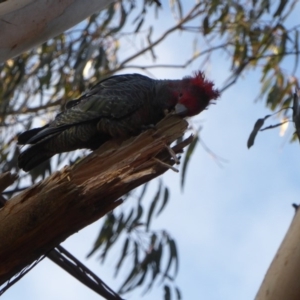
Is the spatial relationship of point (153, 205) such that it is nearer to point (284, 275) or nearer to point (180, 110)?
point (180, 110)

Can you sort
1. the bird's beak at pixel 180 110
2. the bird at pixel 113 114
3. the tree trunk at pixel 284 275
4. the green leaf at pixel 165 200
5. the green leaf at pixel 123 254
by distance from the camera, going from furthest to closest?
the green leaf at pixel 165 200 < the green leaf at pixel 123 254 < the bird at pixel 113 114 < the bird's beak at pixel 180 110 < the tree trunk at pixel 284 275

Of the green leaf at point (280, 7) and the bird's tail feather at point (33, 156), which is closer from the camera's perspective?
the bird's tail feather at point (33, 156)

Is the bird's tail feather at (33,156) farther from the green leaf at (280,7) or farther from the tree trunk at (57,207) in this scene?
the green leaf at (280,7)

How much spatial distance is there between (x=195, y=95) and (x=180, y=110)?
150 millimetres

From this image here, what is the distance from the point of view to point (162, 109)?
3256mm

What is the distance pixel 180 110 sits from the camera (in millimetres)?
3070

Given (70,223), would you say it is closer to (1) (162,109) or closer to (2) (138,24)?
(1) (162,109)

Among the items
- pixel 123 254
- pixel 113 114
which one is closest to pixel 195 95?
pixel 113 114

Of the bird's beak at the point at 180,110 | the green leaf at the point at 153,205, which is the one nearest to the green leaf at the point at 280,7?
the green leaf at the point at 153,205

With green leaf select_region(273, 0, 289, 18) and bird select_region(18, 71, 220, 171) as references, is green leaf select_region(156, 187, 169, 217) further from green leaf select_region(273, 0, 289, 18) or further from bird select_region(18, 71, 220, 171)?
bird select_region(18, 71, 220, 171)

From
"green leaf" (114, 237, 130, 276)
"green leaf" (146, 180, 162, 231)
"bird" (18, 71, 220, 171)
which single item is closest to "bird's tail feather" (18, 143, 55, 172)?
"bird" (18, 71, 220, 171)

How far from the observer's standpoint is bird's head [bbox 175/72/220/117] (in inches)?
123

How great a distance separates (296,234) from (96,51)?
4.28 meters

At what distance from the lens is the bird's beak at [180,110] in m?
3.05
